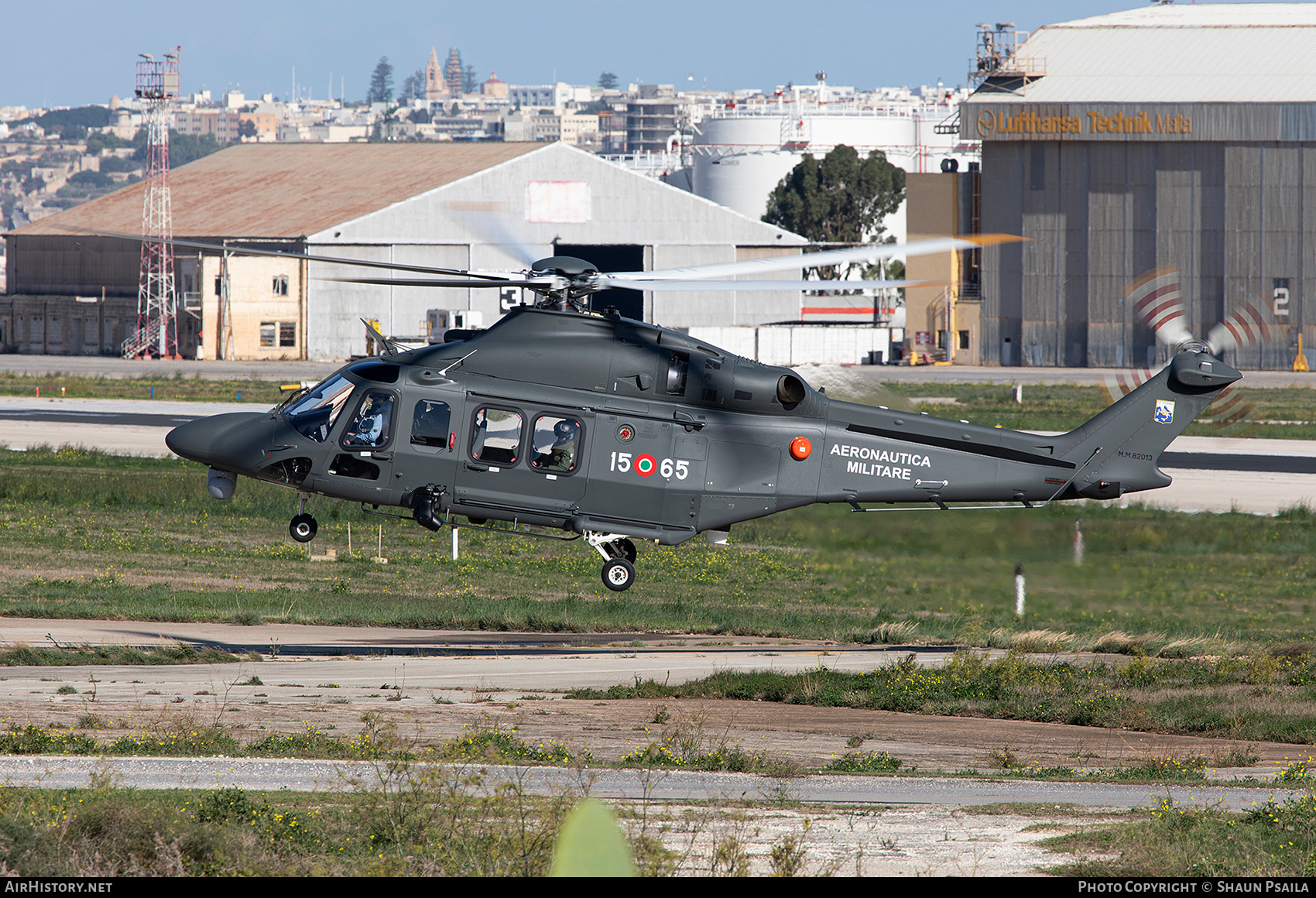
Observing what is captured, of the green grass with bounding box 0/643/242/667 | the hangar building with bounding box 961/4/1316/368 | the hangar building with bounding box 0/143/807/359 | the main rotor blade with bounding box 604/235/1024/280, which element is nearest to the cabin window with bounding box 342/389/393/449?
the main rotor blade with bounding box 604/235/1024/280

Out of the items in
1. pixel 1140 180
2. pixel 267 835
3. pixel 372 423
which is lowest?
pixel 267 835

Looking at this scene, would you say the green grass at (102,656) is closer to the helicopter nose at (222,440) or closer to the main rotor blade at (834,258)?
the helicopter nose at (222,440)

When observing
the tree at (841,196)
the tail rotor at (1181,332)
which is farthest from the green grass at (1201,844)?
the tree at (841,196)

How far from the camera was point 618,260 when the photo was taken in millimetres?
103812

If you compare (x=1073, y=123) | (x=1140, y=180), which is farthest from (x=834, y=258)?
(x=1140, y=180)

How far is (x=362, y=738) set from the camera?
15.2m

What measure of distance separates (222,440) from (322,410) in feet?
5.33

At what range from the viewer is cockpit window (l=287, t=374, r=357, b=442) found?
735 inches

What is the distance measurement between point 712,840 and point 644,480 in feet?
27.8

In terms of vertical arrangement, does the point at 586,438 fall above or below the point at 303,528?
above

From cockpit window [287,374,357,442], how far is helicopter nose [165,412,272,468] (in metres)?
0.47

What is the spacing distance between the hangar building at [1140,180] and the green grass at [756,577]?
54976mm

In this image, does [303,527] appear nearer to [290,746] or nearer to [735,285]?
[290,746]

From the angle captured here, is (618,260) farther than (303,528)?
Yes
